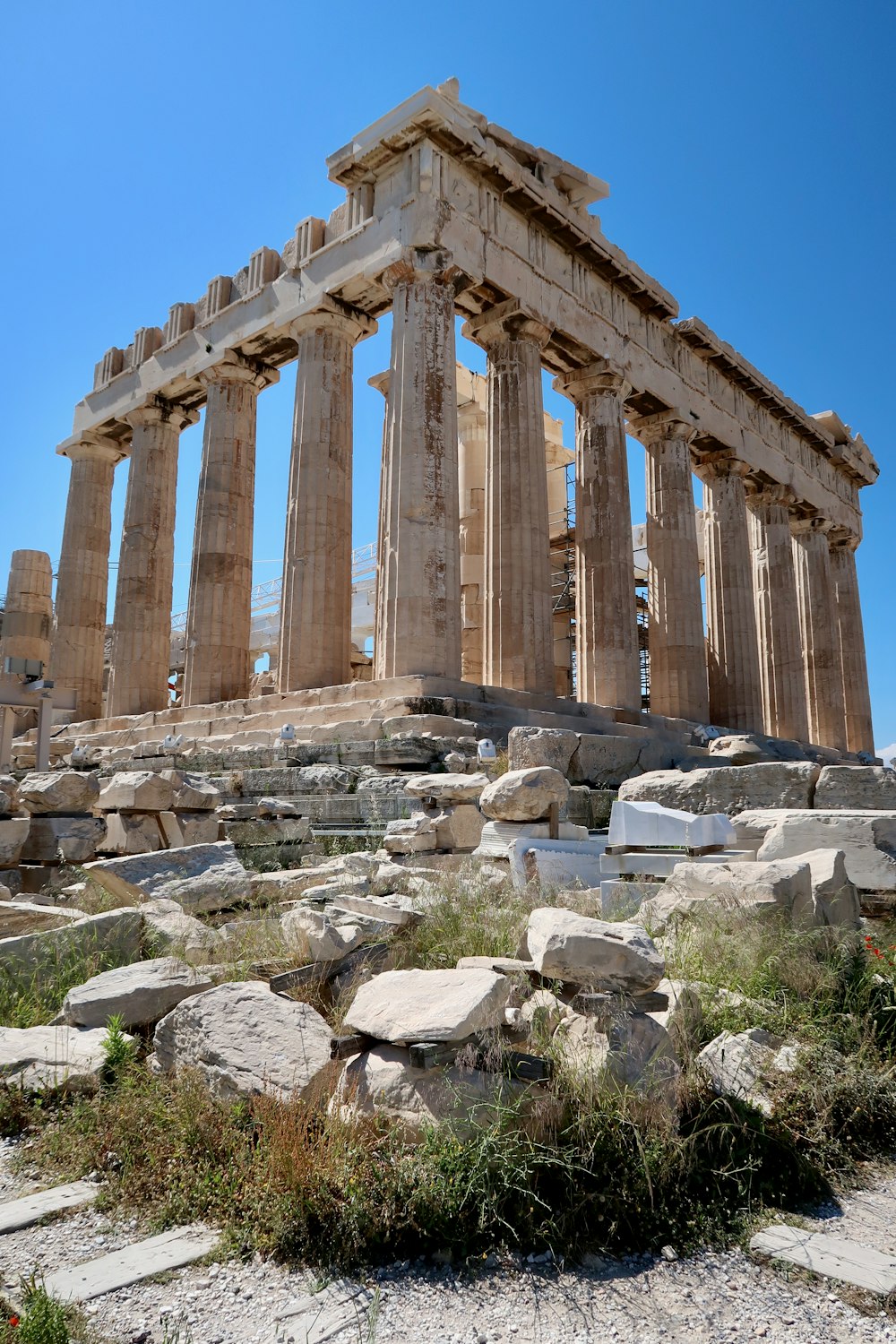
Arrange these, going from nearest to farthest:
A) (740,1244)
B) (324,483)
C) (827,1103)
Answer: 1. (740,1244)
2. (827,1103)
3. (324,483)

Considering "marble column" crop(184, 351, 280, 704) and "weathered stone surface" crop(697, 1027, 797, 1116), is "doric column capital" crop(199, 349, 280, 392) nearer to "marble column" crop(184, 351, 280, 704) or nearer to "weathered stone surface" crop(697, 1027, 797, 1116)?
"marble column" crop(184, 351, 280, 704)

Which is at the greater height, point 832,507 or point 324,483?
point 832,507

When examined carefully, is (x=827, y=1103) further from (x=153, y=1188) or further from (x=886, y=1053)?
(x=153, y=1188)

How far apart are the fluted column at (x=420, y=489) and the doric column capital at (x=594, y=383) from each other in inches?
179

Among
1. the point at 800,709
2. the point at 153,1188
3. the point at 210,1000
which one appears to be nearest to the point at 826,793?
the point at 210,1000

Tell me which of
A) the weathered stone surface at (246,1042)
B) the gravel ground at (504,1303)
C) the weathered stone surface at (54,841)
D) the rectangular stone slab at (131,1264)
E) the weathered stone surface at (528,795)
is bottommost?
the gravel ground at (504,1303)

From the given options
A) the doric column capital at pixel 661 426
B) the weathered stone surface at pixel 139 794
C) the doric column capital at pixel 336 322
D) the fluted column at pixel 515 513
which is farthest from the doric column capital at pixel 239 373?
the weathered stone surface at pixel 139 794

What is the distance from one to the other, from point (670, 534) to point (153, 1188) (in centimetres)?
1918

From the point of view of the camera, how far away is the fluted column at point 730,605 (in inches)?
870

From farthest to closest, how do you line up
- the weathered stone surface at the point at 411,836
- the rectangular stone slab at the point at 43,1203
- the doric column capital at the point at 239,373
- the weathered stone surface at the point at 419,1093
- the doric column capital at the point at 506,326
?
the doric column capital at the point at 239,373
the doric column capital at the point at 506,326
the weathered stone surface at the point at 411,836
the weathered stone surface at the point at 419,1093
the rectangular stone slab at the point at 43,1203

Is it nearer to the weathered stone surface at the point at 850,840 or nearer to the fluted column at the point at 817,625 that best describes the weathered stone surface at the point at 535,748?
the weathered stone surface at the point at 850,840

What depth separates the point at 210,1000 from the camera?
13.3 feet

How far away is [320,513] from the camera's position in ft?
54.1

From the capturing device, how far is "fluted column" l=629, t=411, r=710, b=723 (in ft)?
66.6
